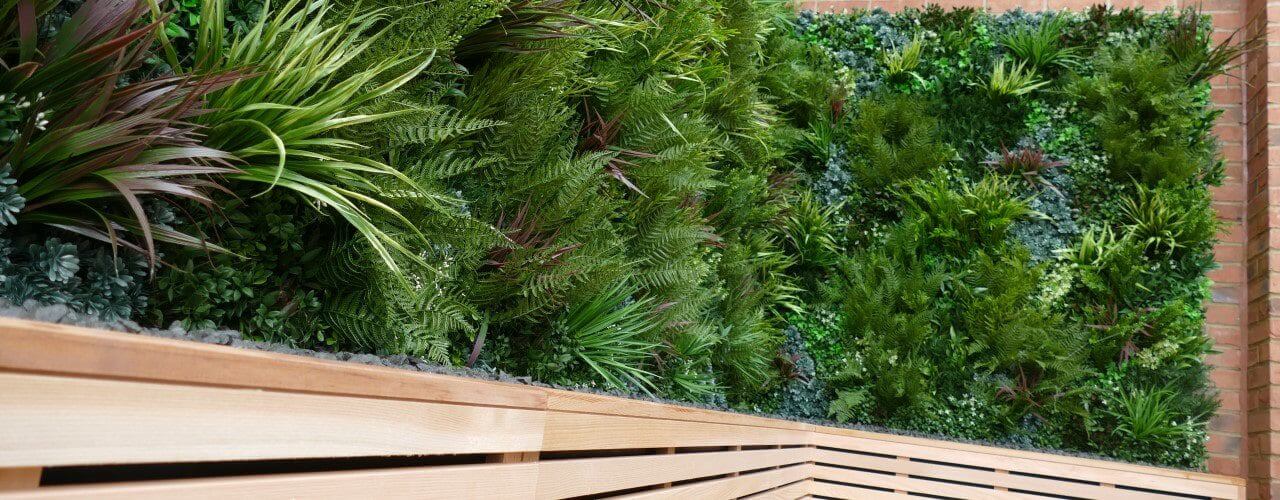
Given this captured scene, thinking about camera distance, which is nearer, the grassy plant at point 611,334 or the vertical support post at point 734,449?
the vertical support post at point 734,449

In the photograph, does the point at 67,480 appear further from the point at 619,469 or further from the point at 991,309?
the point at 991,309

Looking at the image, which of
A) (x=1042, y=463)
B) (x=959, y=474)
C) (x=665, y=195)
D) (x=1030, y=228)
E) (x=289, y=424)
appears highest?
(x=1030, y=228)

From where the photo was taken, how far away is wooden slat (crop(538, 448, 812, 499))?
1.24 metres

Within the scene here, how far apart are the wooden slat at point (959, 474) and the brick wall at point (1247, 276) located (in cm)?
120

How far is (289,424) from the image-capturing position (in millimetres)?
675

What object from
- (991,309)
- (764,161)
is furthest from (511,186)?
(991,309)

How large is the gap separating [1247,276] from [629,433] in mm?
4737

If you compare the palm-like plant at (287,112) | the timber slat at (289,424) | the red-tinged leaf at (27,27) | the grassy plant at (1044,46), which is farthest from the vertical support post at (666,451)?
the grassy plant at (1044,46)

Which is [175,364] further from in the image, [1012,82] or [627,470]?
[1012,82]

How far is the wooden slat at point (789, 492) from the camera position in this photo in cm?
287

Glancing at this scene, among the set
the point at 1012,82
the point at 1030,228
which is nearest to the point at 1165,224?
the point at 1030,228

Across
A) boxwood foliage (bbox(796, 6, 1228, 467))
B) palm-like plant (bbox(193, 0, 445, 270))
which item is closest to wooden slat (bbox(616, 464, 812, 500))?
palm-like plant (bbox(193, 0, 445, 270))

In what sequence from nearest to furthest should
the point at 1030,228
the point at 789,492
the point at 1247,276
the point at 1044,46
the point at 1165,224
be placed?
the point at 789,492 < the point at 1165,224 < the point at 1247,276 < the point at 1030,228 < the point at 1044,46

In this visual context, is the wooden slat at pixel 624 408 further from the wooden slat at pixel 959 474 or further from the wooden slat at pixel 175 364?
the wooden slat at pixel 959 474
